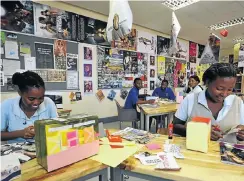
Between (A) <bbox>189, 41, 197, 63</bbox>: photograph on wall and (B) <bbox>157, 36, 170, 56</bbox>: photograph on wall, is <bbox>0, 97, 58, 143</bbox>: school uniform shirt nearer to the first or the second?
(B) <bbox>157, 36, 170, 56</bbox>: photograph on wall

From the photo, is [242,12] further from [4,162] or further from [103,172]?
[4,162]

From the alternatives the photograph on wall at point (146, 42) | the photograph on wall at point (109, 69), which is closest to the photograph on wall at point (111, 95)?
the photograph on wall at point (109, 69)

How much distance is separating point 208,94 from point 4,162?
52.6 inches

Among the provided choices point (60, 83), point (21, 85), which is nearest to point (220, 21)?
point (60, 83)

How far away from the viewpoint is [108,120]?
4980mm

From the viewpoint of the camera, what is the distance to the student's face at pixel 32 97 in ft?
4.30

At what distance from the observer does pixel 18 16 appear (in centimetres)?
338

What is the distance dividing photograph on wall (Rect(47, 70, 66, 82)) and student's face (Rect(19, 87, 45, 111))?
2627 mm

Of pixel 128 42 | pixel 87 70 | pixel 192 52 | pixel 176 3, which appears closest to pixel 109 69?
pixel 87 70

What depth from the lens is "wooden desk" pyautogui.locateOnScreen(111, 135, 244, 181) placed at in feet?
2.61

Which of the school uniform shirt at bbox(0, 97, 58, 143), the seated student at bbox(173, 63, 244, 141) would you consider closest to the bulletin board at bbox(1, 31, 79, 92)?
the school uniform shirt at bbox(0, 97, 58, 143)

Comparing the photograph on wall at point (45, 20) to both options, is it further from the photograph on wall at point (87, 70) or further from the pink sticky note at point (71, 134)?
the pink sticky note at point (71, 134)

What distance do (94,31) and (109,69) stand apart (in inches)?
39.6

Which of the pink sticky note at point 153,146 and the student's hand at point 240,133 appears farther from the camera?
the student's hand at point 240,133
